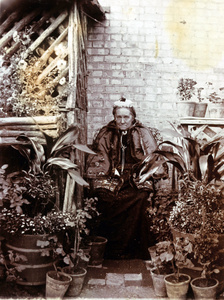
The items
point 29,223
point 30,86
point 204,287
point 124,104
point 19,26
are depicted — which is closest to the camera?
point 204,287

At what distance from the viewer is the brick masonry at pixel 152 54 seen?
471cm

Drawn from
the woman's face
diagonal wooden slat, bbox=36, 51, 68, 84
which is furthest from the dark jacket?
diagonal wooden slat, bbox=36, 51, 68, 84

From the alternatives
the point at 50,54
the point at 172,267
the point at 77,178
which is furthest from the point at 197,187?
the point at 50,54

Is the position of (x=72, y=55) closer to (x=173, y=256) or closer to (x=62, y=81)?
(x=62, y=81)

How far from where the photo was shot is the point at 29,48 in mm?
4293

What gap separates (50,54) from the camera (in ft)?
14.1

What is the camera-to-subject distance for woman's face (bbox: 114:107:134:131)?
15.7 ft

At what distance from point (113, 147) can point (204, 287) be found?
7.51 feet

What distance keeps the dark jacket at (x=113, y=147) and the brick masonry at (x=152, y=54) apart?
5.9 inches

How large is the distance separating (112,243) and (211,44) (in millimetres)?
2937

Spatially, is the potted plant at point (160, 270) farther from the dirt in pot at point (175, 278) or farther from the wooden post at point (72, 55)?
the wooden post at point (72, 55)

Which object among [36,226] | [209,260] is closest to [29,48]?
[36,226]

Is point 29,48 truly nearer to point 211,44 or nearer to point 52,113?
point 52,113

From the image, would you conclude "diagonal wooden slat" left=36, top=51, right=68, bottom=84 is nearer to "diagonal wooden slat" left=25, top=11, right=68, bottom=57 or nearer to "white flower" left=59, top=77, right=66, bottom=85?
"white flower" left=59, top=77, right=66, bottom=85
